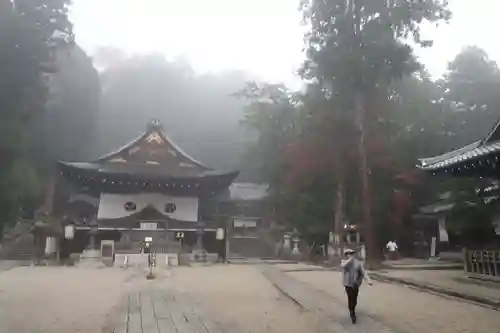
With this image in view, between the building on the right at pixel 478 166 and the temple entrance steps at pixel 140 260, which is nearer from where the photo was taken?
the building on the right at pixel 478 166

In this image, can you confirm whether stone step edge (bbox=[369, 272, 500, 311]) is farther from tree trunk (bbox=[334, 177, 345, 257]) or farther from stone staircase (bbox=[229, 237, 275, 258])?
stone staircase (bbox=[229, 237, 275, 258])

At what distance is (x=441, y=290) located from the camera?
10594 millimetres

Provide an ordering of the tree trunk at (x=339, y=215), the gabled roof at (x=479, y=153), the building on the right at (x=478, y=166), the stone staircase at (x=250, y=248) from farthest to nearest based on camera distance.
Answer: the stone staircase at (x=250, y=248) < the tree trunk at (x=339, y=215) < the building on the right at (x=478, y=166) < the gabled roof at (x=479, y=153)

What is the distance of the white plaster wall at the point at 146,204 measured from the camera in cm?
2595

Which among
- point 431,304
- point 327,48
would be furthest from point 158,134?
point 431,304

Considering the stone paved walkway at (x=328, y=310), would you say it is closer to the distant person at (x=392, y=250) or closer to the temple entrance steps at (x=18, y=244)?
the distant person at (x=392, y=250)

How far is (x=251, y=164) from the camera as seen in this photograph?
3803cm

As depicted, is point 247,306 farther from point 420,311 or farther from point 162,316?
point 420,311

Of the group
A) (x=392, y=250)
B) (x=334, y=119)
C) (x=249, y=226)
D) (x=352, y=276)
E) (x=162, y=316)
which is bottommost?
(x=162, y=316)

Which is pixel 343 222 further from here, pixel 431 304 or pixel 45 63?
pixel 45 63

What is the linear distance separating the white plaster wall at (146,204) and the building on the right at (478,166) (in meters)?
16.4

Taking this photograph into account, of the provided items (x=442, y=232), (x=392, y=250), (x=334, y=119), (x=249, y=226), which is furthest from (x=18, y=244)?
(x=442, y=232)

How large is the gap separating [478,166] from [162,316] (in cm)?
788

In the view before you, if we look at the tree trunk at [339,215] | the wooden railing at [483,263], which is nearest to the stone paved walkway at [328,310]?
the wooden railing at [483,263]
